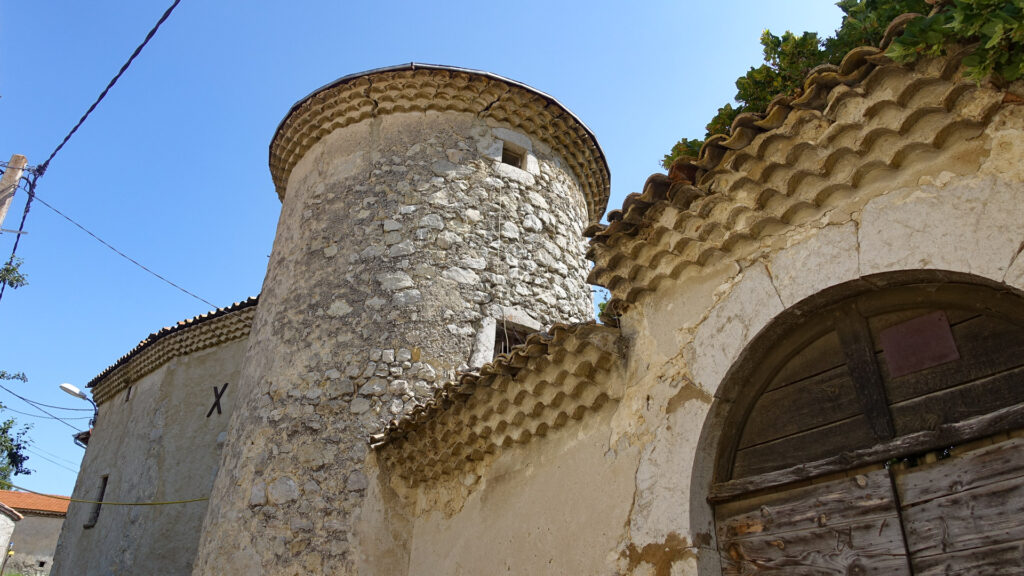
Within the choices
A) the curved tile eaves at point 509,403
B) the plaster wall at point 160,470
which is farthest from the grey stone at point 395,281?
the plaster wall at point 160,470

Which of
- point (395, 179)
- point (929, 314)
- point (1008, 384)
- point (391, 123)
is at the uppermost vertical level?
point (391, 123)

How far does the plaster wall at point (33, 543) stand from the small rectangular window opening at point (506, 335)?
29509 millimetres

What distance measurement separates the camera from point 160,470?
10383 mm

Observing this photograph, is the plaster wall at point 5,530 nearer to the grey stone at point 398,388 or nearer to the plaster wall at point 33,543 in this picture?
the plaster wall at point 33,543

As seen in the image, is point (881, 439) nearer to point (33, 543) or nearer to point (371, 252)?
point (371, 252)

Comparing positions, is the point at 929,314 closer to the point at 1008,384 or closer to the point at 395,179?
the point at 1008,384

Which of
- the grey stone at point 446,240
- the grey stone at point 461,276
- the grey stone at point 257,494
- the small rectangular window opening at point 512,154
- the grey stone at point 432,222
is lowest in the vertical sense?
the grey stone at point 257,494

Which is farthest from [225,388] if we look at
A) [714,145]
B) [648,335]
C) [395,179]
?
[714,145]

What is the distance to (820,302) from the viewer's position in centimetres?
315

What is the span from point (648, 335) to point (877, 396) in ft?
4.21

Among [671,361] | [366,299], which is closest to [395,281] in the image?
[366,299]

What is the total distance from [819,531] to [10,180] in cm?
1084

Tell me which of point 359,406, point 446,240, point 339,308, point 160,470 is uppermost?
point 446,240

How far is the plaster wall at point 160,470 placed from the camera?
380 inches
